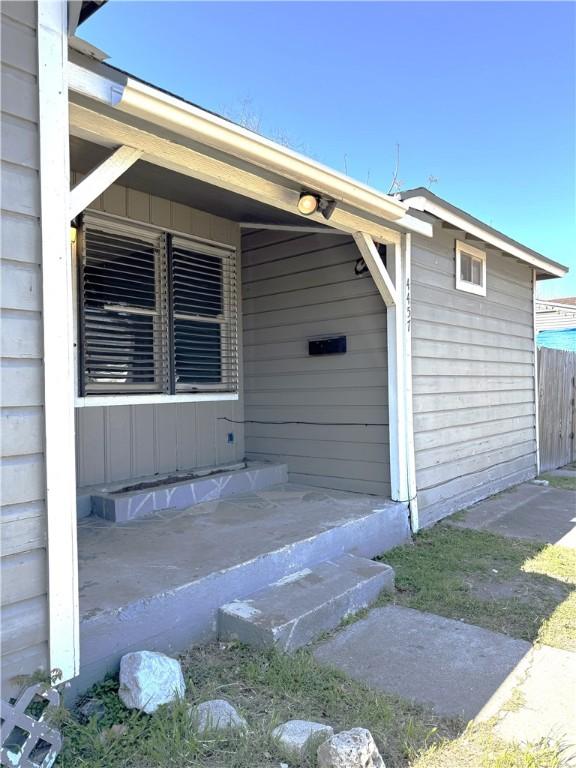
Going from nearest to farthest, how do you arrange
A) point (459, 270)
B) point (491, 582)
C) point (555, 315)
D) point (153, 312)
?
point (491, 582)
point (153, 312)
point (459, 270)
point (555, 315)

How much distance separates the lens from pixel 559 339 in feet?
43.9

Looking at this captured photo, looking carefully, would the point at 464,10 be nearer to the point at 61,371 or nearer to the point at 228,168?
the point at 228,168

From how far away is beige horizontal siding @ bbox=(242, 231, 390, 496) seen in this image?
4.35 meters

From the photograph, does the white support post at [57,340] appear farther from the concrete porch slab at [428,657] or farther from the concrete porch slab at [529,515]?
the concrete porch slab at [529,515]

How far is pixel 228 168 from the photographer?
9.34 feet

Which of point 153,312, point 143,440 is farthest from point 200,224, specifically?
point 143,440

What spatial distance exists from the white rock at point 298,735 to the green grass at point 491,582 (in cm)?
134

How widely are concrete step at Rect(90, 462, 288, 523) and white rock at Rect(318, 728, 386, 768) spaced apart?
7.55 ft

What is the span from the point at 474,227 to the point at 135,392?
344 cm

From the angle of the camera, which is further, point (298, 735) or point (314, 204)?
point (314, 204)

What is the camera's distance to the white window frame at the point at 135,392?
A: 373 centimetres

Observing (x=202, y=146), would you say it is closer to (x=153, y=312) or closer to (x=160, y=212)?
(x=160, y=212)

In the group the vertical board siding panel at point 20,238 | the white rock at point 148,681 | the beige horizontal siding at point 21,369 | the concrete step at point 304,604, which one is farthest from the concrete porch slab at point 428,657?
the vertical board siding panel at point 20,238

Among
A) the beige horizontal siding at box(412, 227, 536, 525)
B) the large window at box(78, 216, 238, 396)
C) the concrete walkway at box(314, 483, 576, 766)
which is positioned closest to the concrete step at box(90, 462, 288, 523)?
the large window at box(78, 216, 238, 396)
